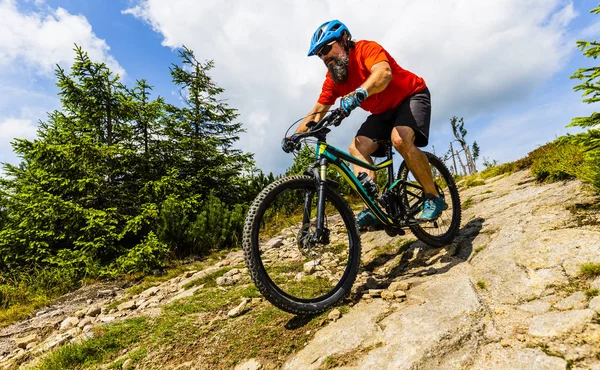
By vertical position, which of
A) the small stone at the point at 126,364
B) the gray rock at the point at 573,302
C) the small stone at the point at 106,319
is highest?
the small stone at the point at 106,319

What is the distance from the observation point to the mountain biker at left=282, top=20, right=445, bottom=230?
3.23 m

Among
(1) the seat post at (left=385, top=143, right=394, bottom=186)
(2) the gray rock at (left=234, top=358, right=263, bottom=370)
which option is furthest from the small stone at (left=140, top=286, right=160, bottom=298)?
(1) the seat post at (left=385, top=143, right=394, bottom=186)

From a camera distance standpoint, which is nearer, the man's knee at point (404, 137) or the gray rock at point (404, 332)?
Result: the gray rock at point (404, 332)

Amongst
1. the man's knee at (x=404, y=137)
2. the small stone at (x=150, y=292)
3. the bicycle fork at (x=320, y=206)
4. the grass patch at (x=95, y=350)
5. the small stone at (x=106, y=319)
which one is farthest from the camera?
the small stone at (x=150, y=292)

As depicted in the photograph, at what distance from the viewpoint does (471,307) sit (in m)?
2.16

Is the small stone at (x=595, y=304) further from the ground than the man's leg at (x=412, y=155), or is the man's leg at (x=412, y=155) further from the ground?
the man's leg at (x=412, y=155)

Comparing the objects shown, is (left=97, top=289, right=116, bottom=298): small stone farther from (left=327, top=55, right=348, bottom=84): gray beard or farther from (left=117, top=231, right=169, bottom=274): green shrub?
(left=327, top=55, right=348, bottom=84): gray beard

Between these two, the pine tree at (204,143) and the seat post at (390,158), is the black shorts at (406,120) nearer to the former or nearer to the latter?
the seat post at (390,158)

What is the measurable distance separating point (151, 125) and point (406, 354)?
10.0m

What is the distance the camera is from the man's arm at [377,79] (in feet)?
9.52

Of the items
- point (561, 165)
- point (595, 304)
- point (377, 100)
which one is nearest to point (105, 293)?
point (377, 100)

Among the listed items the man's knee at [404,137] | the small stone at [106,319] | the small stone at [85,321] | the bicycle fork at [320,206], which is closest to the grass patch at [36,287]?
the small stone at [85,321]

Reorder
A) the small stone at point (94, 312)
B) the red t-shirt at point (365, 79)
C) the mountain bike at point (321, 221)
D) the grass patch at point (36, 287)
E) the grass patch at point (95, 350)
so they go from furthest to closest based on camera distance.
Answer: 1. the grass patch at point (36, 287)
2. the small stone at point (94, 312)
3. the red t-shirt at point (365, 79)
4. the grass patch at point (95, 350)
5. the mountain bike at point (321, 221)

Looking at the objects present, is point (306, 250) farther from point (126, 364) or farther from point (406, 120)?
point (406, 120)
